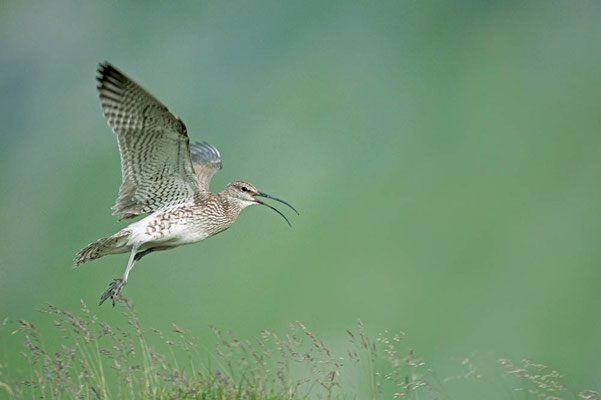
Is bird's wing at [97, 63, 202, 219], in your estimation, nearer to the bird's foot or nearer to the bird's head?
the bird's head

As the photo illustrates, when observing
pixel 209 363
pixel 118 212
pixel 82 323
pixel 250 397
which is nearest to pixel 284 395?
pixel 250 397

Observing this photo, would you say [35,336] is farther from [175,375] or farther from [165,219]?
[165,219]

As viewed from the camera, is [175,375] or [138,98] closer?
[175,375]

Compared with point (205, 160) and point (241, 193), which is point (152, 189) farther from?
point (205, 160)

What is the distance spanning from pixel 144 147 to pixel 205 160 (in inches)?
55.3

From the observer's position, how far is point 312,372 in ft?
10.9

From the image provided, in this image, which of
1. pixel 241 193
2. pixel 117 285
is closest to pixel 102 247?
pixel 117 285

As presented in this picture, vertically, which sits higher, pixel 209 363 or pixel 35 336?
pixel 35 336

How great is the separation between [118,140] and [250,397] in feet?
7.02

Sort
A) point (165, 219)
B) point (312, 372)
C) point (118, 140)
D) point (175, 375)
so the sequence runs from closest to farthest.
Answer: point (175, 375)
point (312, 372)
point (118, 140)
point (165, 219)

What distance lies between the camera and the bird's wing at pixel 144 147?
4.23m

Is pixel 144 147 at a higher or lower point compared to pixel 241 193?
higher

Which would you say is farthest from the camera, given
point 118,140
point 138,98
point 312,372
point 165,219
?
point 165,219

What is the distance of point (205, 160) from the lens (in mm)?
6031
